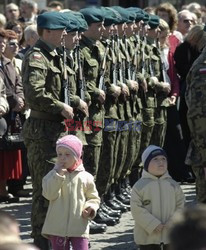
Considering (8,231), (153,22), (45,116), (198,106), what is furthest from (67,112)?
(8,231)

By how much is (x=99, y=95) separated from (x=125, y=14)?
6.29 ft

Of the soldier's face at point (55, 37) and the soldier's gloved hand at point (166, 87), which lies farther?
the soldier's gloved hand at point (166, 87)

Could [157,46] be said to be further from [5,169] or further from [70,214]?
[70,214]

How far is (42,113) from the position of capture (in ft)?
27.3

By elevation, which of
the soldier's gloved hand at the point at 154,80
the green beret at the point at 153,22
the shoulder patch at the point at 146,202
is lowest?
the shoulder patch at the point at 146,202

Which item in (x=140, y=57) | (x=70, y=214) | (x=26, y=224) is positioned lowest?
(x=26, y=224)

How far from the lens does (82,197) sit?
7.56 m

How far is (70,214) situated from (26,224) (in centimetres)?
282

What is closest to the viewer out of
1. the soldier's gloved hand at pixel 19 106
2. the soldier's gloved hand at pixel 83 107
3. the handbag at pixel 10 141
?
the soldier's gloved hand at pixel 83 107

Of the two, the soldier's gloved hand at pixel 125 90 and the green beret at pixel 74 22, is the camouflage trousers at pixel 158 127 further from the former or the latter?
the green beret at pixel 74 22

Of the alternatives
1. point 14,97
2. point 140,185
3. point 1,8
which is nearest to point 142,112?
point 14,97

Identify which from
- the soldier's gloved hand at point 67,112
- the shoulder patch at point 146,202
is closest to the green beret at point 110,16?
the soldier's gloved hand at point 67,112

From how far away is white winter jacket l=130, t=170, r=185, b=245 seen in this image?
743 centimetres

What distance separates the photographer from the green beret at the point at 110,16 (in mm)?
10398
